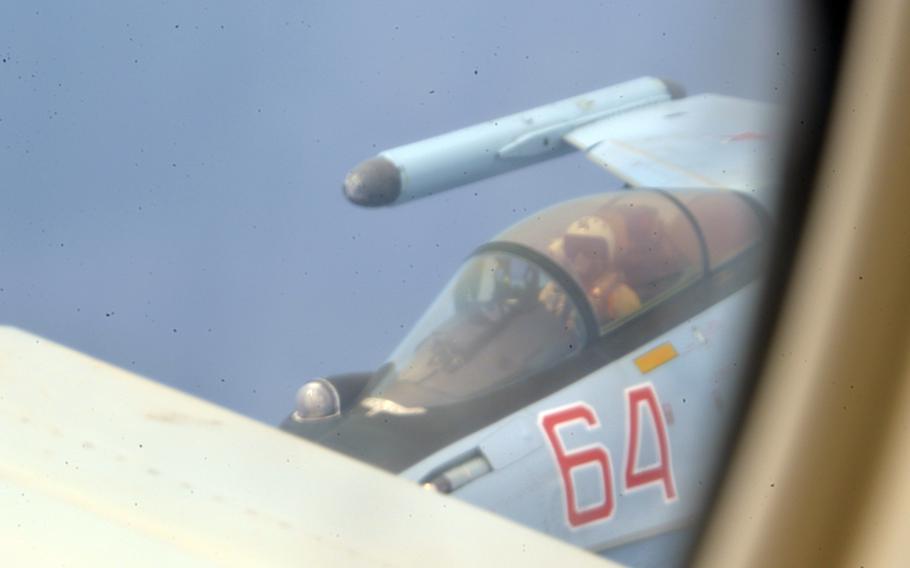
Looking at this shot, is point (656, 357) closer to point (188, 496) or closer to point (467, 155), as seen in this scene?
point (467, 155)

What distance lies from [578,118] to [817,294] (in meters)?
0.63

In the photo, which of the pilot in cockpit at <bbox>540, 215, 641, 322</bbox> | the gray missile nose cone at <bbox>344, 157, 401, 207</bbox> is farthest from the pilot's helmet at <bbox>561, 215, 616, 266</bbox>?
the gray missile nose cone at <bbox>344, 157, 401, 207</bbox>

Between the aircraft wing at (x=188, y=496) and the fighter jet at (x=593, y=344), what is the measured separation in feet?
0.98

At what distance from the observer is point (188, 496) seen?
732 millimetres

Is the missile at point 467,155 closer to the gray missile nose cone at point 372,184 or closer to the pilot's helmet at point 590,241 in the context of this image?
the gray missile nose cone at point 372,184

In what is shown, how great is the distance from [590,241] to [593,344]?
0.68ft

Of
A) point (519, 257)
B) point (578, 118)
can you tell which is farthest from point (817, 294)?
point (519, 257)

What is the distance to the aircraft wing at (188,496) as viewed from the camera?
668mm

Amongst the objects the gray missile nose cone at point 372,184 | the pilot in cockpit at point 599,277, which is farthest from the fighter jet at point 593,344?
the gray missile nose cone at point 372,184

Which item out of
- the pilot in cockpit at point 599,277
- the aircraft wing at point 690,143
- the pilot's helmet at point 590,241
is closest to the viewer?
the aircraft wing at point 690,143

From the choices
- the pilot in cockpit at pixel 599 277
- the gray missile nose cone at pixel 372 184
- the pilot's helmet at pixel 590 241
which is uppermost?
the gray missile nose cone at pixel 372 184

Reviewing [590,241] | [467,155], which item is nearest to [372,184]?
[467,155]

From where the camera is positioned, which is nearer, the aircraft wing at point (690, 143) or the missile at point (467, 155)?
the missile at point (467, 155)

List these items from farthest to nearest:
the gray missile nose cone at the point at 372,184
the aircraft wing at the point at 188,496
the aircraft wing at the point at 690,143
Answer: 1. the aircraft wing at the point at 690,143
2. the gray missile nose cone at the point at 372,184
3. the aircraft wing at the point at 188,496
